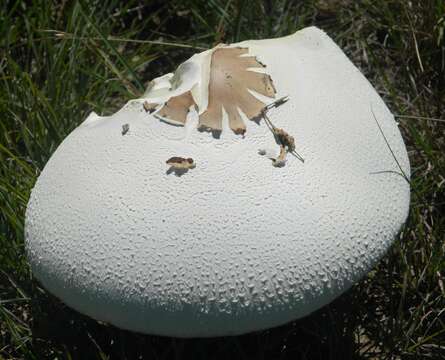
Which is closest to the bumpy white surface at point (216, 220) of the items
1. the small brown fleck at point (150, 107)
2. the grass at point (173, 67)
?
the small brown fleck at point (150, 107)

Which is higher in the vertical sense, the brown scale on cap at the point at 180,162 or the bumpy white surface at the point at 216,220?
the brown scale on cap at the point at 180,162

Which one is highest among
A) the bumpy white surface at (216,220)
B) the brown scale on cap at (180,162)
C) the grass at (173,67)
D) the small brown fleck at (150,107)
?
the small brown fleck at (150,107)

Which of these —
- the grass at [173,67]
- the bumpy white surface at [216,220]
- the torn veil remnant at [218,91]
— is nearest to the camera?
the bumpy white surface at [216,220]

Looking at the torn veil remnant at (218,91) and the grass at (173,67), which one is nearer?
the torn veil remnant at (218,91)

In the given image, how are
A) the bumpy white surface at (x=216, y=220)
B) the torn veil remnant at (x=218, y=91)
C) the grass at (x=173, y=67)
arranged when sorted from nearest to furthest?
the bumpy white surface at (x=216, y=220), the torn veil remnant at (x=218, y=91), the grass at (x=173, y=67)

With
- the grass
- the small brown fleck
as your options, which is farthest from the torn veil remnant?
the grass

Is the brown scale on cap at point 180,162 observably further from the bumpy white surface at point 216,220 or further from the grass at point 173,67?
the grass at point 173,67

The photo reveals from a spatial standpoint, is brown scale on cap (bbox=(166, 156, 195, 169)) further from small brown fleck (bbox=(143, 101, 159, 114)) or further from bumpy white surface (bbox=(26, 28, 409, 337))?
small brown fleck (bbox=(143, 101, 159, 114))
